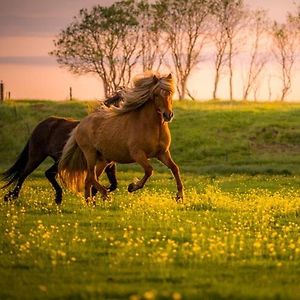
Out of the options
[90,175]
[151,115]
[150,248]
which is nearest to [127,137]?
[151,115]

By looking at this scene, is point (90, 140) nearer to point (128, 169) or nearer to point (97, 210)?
point (97, 210)

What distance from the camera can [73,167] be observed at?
65.6ft

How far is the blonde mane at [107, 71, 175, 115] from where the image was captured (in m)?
17.9

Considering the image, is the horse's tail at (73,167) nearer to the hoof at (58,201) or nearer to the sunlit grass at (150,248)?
the hoof at (58,201)

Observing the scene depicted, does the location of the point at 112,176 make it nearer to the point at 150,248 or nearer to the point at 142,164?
the point at 142,164

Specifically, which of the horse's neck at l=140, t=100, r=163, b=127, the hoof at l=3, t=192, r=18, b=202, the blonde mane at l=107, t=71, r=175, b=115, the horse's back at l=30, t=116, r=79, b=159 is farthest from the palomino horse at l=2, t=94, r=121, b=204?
the horse's neck at l=140, t=100, r=163, b=127

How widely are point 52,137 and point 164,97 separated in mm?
5006

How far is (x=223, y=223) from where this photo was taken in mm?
14820

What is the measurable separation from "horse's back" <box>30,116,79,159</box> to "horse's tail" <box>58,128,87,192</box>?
1197 millimetres

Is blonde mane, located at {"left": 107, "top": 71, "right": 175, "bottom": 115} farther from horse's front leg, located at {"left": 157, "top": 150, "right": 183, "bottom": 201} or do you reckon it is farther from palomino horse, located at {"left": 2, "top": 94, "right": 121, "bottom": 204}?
palomino horse, located at {"left": 2, "top": 94, "right": 121, "bottom": 204}

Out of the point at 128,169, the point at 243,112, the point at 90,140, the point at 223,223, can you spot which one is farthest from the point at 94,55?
the point at 223,223

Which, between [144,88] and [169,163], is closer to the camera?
[169,163]

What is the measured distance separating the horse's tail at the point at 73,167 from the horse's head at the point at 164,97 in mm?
3159

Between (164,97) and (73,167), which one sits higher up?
(164,97)
